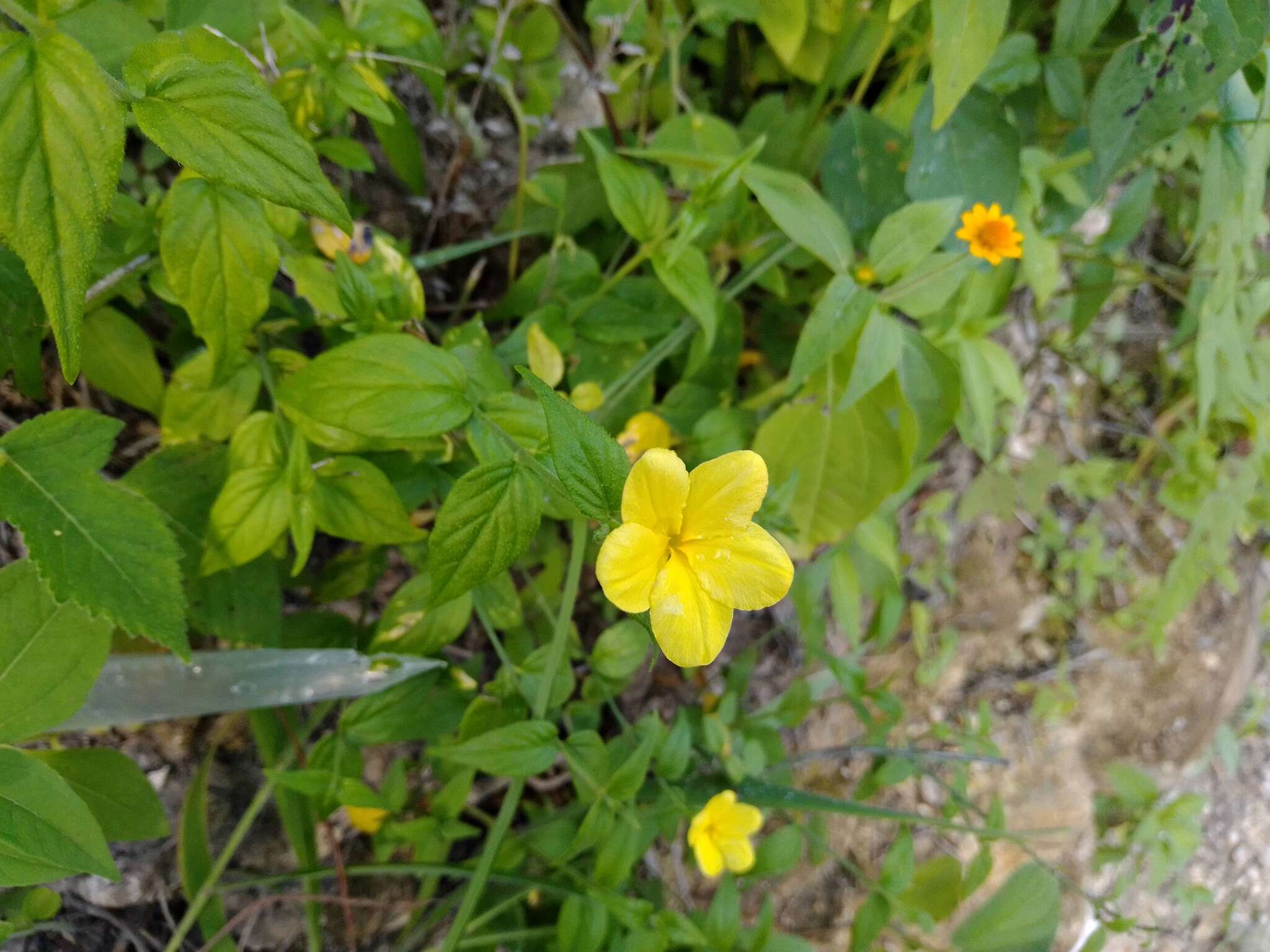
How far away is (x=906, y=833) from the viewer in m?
1.24

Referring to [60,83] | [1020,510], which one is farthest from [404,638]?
[1020,510]

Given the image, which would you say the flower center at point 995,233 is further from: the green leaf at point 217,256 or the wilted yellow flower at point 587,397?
the green leaf at point 217,256

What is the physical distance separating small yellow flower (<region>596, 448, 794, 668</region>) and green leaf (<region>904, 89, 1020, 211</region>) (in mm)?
798

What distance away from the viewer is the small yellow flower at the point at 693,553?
588 mm

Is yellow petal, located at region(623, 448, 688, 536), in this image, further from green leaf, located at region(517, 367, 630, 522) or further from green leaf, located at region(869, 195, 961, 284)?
green leaf, located at region(869, 195, 961, 284)

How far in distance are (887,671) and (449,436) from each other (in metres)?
1.62

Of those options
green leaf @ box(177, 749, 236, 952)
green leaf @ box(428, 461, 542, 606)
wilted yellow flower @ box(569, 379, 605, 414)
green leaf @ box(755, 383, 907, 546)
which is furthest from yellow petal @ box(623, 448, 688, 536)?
green leaf @ box(177, 749, 236, 952)

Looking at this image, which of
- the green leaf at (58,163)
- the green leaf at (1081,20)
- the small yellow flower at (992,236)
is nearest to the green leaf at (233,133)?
the green leaf at (58,163)

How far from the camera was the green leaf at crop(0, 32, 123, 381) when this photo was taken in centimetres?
49

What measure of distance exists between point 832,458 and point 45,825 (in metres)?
1.07

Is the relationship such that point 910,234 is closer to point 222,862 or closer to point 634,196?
point 634,196

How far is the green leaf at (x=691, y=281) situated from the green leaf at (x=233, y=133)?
1.71 feet

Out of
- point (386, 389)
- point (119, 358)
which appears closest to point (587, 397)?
point (386, 389)

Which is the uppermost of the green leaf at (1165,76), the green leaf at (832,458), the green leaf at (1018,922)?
the green leaf at (1165,76)
